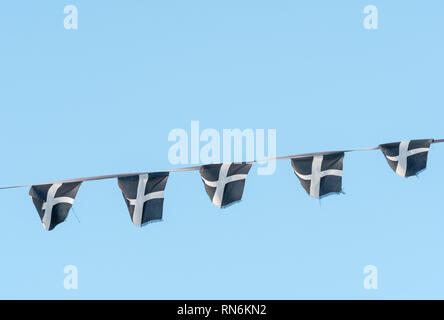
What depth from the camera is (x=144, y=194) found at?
50.3ft

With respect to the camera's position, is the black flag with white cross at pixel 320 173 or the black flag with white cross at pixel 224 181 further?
the black flag with white cross at pixel 320 173

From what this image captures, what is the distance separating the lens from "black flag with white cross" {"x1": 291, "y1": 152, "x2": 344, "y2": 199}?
15.4m

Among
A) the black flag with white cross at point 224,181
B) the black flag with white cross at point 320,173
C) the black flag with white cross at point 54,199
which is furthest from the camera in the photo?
the black flag with white cross at point 54,199

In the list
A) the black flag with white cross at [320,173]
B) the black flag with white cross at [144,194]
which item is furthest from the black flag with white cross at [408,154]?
A: the black flag with white cross at [144,194]

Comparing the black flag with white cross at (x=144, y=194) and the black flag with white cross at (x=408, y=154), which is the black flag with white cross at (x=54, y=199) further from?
the black flag with white cross at (x=408, y=154)

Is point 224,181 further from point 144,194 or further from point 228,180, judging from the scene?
point 144,194

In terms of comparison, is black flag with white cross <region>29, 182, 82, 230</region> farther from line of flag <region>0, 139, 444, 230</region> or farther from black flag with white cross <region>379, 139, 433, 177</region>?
black flag with white cross <region>379, 139, 433, 177</region>

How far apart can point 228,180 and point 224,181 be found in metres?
0.08

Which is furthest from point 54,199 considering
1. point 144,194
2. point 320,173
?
point 320,173

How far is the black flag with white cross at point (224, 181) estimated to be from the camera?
50.1ft
